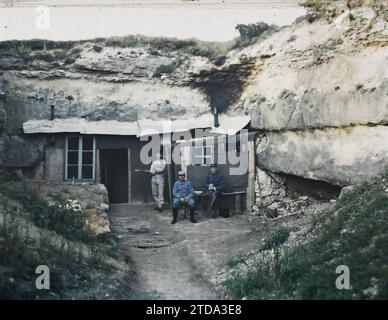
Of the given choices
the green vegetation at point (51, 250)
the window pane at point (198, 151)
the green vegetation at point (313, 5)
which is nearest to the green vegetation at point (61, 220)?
the green vegetation at point (51, 250)

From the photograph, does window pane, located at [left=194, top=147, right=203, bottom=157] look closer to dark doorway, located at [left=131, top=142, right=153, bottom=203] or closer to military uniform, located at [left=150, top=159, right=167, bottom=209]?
military uniform, located at [left=150, top=159, right=167, bottom=209]

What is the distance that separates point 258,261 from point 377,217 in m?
2.12

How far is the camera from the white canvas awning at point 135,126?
46.3 ft

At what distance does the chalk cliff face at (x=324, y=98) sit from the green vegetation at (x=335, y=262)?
2.08 metres

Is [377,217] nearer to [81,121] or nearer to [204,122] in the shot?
[204,122]

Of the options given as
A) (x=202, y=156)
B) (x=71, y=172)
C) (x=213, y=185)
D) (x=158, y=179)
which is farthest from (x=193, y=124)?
(x=71, y=172)

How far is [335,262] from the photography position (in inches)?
238

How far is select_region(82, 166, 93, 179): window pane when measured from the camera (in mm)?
14578

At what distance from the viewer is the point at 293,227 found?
29.1ft

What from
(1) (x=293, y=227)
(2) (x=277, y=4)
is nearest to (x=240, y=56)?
(2) (x=277, y=4)

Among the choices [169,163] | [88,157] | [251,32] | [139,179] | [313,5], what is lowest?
[139,179]

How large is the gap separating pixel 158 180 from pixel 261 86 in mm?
4615

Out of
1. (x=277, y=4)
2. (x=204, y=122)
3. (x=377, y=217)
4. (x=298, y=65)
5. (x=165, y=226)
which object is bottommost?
(x=165, y=226)

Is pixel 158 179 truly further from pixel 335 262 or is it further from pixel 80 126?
pixel 335 262
